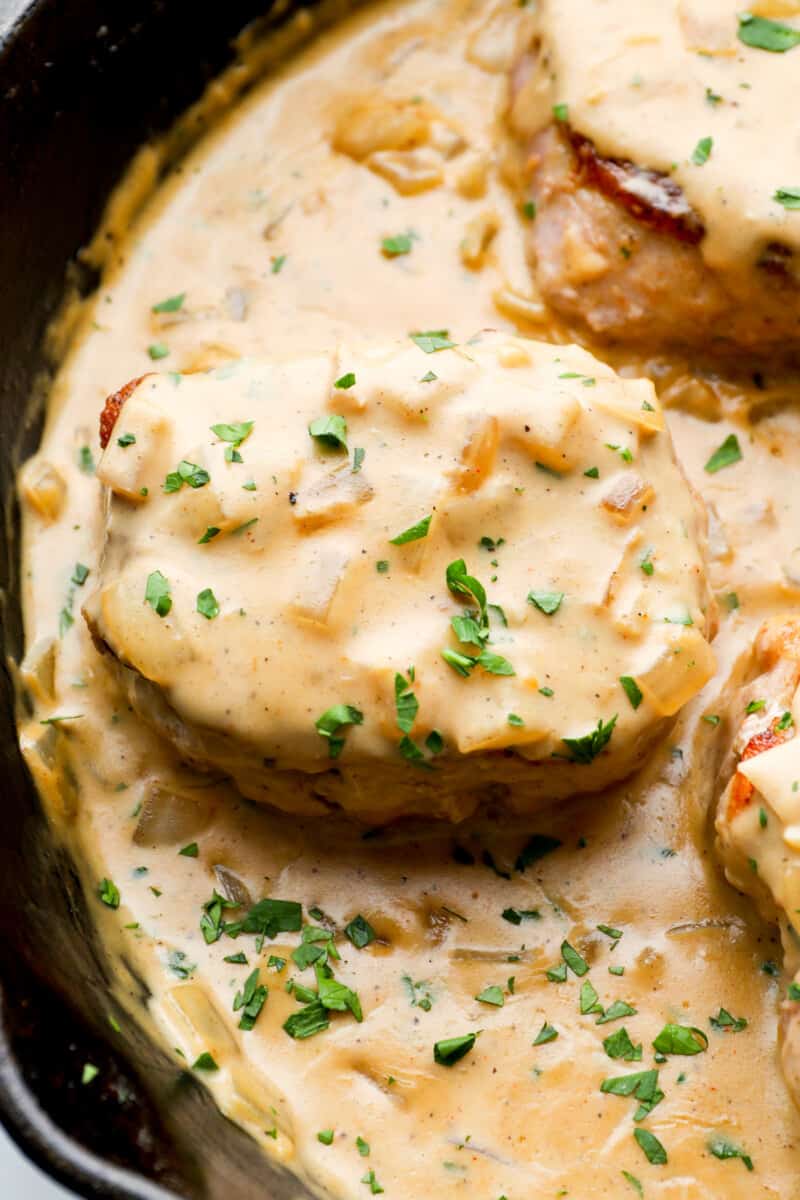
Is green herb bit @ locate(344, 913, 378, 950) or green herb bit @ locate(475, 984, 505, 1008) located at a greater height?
green herb bit @ locate(344, 913, 378, 950)

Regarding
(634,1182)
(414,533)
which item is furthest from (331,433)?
(634,1182)

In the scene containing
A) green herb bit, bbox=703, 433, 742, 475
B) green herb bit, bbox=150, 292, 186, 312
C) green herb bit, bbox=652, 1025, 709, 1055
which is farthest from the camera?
green herb bit, bbox=150, 292, 186, 312

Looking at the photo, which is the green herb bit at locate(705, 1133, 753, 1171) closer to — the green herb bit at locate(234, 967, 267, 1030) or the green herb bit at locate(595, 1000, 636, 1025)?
the green herb bit at locate(595, 1000, 636, 1025)

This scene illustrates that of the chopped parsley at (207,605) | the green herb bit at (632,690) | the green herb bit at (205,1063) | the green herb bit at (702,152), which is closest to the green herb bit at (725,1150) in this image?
the green herb bit at (632,690)

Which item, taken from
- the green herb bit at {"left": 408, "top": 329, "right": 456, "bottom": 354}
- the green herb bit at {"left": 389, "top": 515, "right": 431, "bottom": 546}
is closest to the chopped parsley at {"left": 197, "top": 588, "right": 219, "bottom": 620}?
the green herb bit at {"left": 389, "top": 515, "right": 431, "bottom": 546}

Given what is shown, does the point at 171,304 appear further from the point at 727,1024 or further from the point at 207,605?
the point at 727,1024

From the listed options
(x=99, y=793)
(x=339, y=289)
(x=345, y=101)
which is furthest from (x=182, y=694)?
(x=345, y=101)

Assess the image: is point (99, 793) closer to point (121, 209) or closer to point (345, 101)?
point (121, 209)
